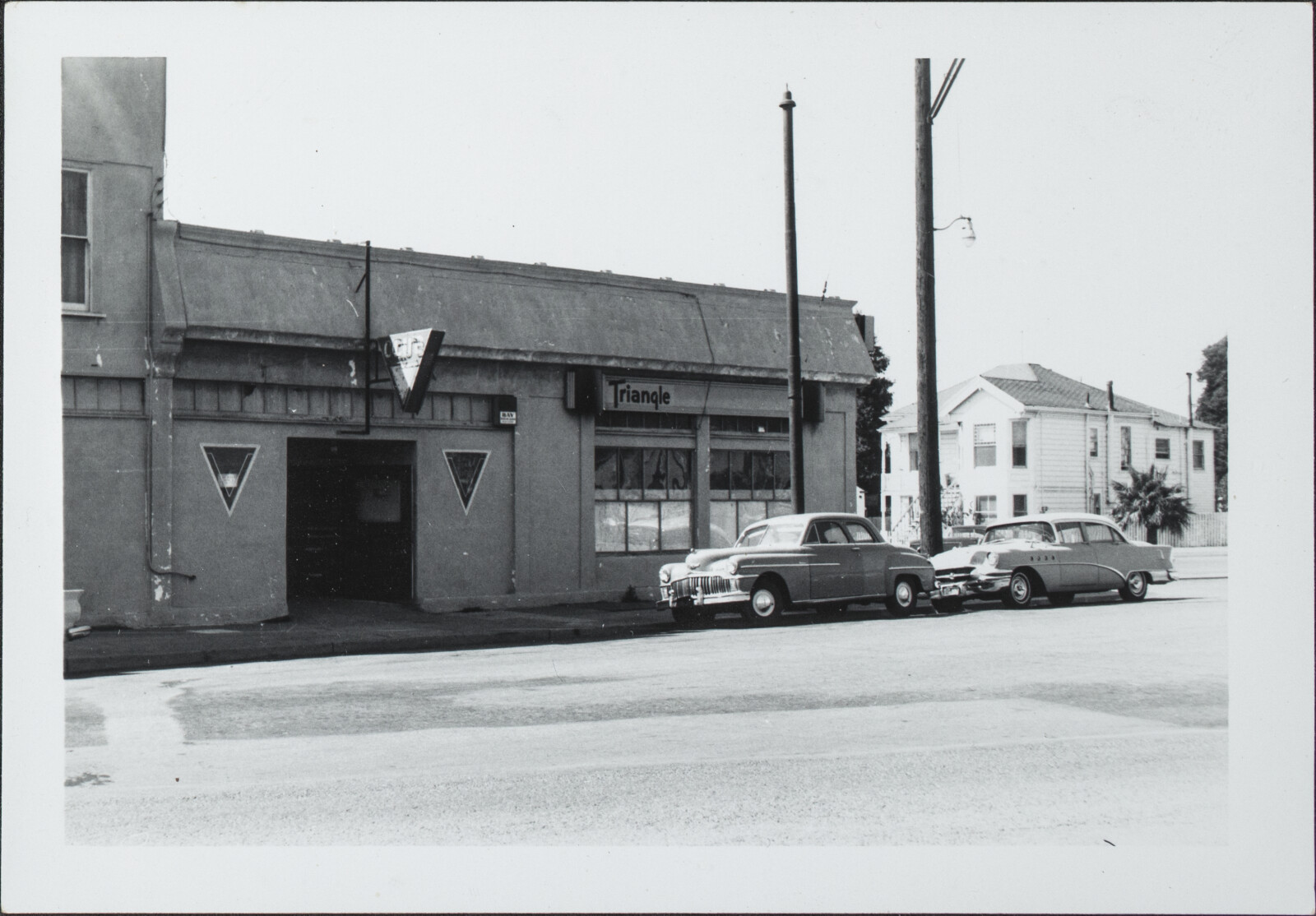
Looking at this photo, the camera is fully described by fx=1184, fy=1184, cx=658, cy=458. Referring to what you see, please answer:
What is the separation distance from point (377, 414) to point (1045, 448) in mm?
15375

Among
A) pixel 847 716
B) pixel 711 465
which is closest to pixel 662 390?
pixel 711 465

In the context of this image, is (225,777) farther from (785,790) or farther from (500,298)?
(500,298)

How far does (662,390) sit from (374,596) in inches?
228

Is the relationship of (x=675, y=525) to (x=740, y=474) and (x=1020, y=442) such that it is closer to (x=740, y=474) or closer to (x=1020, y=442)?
(x=740, y=474)

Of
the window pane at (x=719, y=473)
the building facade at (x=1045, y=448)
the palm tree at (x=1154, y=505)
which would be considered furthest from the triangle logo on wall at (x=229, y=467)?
the palm tree at (x=1154, y=505)

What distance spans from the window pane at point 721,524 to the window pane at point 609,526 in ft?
5.74

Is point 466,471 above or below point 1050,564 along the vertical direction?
above

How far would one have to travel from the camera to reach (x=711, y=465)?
20.8m

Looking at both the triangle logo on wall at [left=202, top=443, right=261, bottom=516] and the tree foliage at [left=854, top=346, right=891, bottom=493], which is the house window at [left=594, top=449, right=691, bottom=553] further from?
→ the tree foliage at [left=854, top=346, right=891, bottom=493]

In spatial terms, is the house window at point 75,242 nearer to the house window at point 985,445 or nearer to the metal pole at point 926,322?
the metal pole at point 926,322

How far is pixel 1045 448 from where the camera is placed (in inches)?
1024

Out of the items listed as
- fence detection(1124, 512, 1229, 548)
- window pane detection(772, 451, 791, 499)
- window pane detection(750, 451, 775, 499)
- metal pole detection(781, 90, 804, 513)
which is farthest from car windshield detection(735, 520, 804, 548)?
fence detection(1124, 512, 1229, 548)

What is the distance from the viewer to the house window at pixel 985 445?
28.3m

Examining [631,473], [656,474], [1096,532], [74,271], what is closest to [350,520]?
[631,473]
